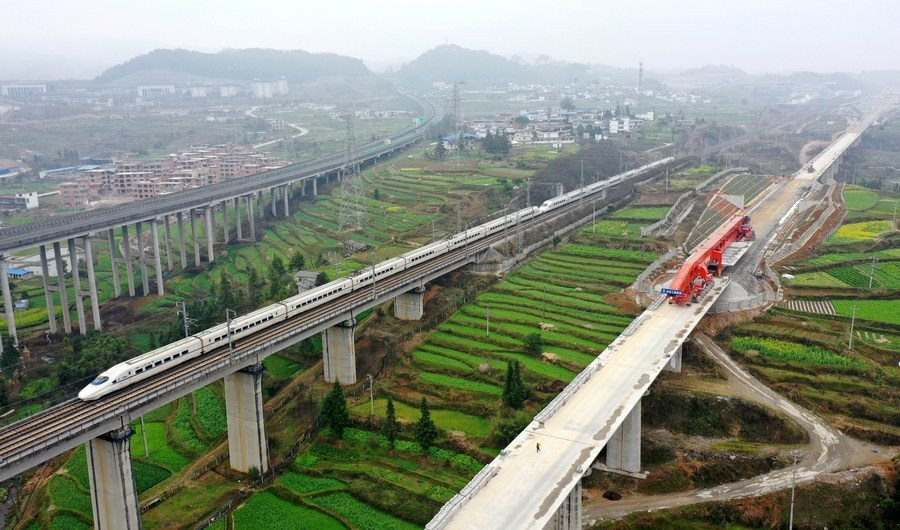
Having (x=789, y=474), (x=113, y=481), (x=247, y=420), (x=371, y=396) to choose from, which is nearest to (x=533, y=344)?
(x=371, y=396)

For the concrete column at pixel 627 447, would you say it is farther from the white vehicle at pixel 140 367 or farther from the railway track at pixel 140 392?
the white vehicle at pixel 140 367

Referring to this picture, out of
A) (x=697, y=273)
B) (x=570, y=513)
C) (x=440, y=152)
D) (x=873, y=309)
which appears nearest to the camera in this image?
(x=570, y=513)

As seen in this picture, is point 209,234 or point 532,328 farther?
point 209,234

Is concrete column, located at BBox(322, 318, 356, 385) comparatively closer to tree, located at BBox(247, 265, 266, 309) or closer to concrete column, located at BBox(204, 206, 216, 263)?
tree, located at BBox(247, 265, 266, 309)

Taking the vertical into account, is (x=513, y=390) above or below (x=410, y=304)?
below

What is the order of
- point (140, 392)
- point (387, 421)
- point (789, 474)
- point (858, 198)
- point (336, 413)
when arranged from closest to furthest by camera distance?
point (140, 392), point (789, 474), point (387, 421), point (336, 413), point (858, 198)

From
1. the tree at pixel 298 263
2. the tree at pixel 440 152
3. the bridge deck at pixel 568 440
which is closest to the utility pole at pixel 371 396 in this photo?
the bridge deck at pixel 568 440

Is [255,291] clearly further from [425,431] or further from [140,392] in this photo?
[425,431]

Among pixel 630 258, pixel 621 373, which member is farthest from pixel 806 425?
pixel 630 258
